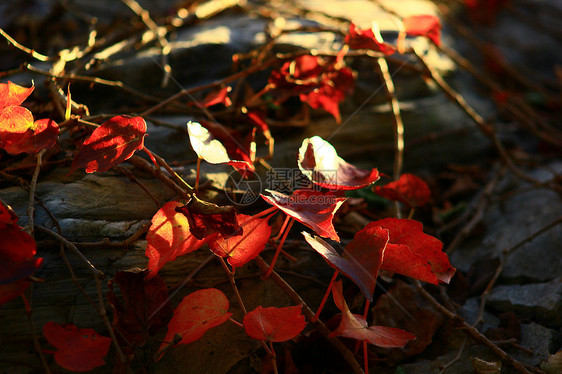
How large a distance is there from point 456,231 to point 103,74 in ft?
3.30

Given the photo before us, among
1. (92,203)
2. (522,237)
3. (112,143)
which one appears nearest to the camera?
(112,143)

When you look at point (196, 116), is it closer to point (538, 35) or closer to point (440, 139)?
point (440, 139)

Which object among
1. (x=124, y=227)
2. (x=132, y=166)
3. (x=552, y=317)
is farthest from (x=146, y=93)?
(x=552, y=317)

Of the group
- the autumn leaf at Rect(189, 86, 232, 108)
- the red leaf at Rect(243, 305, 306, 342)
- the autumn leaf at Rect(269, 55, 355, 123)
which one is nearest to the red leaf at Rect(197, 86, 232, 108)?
the autumn leaf at Rect(189, 86, 232, 108)

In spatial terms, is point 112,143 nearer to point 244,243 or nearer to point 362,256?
point 244,243

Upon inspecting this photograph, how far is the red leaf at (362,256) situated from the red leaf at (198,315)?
7.0 inches

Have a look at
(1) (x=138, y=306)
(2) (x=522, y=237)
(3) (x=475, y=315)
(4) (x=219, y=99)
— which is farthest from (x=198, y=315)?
(2) (x=522, y=237)

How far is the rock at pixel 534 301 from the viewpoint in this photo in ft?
2.73

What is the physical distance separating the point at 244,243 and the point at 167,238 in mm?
117

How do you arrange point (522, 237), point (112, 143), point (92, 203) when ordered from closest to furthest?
point (112, 143) < point (92, 203) < point (522, 237)

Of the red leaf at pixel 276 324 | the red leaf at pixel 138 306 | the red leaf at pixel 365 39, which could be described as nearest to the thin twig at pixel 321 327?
the red leaf at pixel 276 324

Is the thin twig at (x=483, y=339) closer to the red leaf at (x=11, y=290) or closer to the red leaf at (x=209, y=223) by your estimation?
the red leaf at (x=209, y=223)

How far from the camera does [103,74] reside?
1.11 m

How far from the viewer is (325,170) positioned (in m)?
0.74
